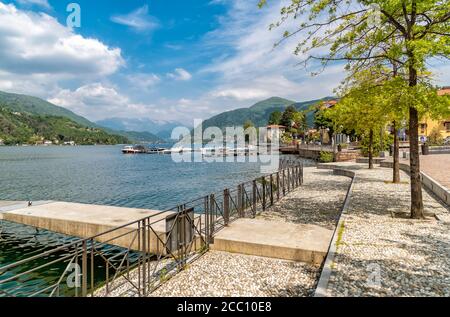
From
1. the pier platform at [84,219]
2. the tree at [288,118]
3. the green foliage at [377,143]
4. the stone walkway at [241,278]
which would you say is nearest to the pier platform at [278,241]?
the stone walkway at [241,278]

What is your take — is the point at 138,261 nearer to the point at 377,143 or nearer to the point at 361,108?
the point at 361,108

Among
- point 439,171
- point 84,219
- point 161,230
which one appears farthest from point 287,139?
point 161,230

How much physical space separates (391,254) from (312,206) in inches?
256

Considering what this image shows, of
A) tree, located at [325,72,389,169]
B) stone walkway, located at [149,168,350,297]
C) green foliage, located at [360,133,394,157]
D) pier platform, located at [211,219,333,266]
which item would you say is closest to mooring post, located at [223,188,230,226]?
pier platform, located at [211,219,333,266]

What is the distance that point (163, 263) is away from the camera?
Answer: 7934 millimetres

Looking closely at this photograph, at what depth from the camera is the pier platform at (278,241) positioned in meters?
7.15

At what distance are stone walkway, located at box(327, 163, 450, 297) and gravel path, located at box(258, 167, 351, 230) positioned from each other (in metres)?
0.90

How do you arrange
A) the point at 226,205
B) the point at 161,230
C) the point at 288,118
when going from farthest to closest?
A: the point at 288,118
the point at 226,205
the point at 161,230

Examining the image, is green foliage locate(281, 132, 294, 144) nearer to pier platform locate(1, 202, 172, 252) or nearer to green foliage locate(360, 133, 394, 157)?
green foliage locate(360, 133, 394, 157)

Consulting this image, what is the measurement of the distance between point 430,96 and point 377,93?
63.0 inches

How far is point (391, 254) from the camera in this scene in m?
6.62

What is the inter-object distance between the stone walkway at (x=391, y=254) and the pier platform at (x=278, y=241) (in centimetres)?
55

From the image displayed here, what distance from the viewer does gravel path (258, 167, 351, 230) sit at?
427 inches
